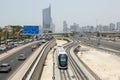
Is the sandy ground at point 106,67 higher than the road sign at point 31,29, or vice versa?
the road sign at point 31,29

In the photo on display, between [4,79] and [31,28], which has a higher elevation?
[31,28]

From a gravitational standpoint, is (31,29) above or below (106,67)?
above

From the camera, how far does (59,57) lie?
5294 centimetres

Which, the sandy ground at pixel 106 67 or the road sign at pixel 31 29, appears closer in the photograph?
the sandy ground at pixel 106 67

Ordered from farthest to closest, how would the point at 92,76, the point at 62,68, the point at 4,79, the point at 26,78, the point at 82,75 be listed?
the point at 62,68
the point at 82,75
the point at 92,76
the point at 4,79
the point at 26,78

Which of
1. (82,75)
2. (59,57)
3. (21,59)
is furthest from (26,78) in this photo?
(21,59)

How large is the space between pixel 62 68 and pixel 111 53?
4164 cm

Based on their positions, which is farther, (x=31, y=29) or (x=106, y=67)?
(x=31, y=29)

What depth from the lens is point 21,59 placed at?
59.1 m

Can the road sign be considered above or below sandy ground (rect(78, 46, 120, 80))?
above

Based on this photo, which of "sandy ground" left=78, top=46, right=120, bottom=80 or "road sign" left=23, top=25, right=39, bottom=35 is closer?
"sandy ground" left=78, top=46, right=120, bottom=80

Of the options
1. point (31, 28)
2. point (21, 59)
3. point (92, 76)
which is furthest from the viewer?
point (31, 28)

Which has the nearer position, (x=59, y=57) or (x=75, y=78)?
(x=75, y=78)

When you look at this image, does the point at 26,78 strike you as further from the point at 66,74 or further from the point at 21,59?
the point at 21,59
